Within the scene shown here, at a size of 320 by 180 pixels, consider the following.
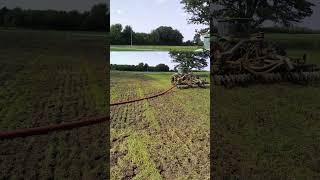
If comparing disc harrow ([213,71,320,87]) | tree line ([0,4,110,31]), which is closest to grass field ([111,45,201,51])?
tree line ([0,4,110,31])

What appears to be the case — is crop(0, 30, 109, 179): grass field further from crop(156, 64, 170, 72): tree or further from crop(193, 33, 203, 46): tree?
crop(193, 33, 203, 46): tree

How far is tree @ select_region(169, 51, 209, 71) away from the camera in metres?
4.82

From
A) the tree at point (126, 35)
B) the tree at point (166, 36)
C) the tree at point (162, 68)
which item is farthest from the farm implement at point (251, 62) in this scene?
the tree at point (126, 35)

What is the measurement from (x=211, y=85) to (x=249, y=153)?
5.72 ft

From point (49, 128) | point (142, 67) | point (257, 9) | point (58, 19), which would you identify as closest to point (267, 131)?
point (142, 67)

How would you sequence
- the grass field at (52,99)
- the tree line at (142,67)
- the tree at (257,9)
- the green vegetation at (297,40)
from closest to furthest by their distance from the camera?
the grass field at (52,99)
the tree line at (142,67)
the tree at (257,9)
the green vegetation at (297,40)

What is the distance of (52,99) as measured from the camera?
448 cm

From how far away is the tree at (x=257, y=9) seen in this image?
5.69 meters

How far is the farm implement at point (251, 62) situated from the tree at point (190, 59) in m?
0.15

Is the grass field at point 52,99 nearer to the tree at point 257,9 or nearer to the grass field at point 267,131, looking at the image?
the grass field at point 267,131

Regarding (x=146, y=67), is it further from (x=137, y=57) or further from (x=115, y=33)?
(x=115, y=33)

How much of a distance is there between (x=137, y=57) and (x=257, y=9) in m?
2.43

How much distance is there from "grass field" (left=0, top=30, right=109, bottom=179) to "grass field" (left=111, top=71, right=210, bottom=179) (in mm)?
183

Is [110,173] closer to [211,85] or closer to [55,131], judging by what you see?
[55,131]
